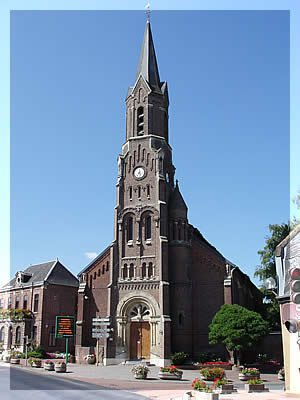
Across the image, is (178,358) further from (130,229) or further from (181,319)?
(130,229)

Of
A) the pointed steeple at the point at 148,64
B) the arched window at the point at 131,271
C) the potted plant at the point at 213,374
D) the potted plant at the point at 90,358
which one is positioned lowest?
the potted plant at the point at 90,358

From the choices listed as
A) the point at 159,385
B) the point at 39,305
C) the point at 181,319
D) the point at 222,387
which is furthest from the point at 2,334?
the point at 222,387

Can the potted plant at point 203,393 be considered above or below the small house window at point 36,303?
below

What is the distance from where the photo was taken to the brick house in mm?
50156

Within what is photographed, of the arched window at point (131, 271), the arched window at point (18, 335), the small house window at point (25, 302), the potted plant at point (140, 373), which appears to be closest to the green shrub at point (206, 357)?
the arched window at point (131, 271)

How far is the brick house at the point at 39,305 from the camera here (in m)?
50.2

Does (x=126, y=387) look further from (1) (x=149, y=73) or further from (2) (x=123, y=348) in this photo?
(1) (x=149, y=73)

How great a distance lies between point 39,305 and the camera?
5100 cm

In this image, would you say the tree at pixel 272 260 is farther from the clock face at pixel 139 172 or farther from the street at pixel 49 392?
the street at pixel 49 392

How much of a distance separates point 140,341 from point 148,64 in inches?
1198

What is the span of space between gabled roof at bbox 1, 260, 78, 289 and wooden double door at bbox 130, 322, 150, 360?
1612 cm

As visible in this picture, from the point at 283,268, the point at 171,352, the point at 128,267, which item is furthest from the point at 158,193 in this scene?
the point at 283,268

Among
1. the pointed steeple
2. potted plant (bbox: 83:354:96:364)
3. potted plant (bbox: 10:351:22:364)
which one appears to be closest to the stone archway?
potted plant (bbox: 83:354:96:364)

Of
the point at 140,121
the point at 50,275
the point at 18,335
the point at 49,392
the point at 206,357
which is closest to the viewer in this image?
the point at 49,392
